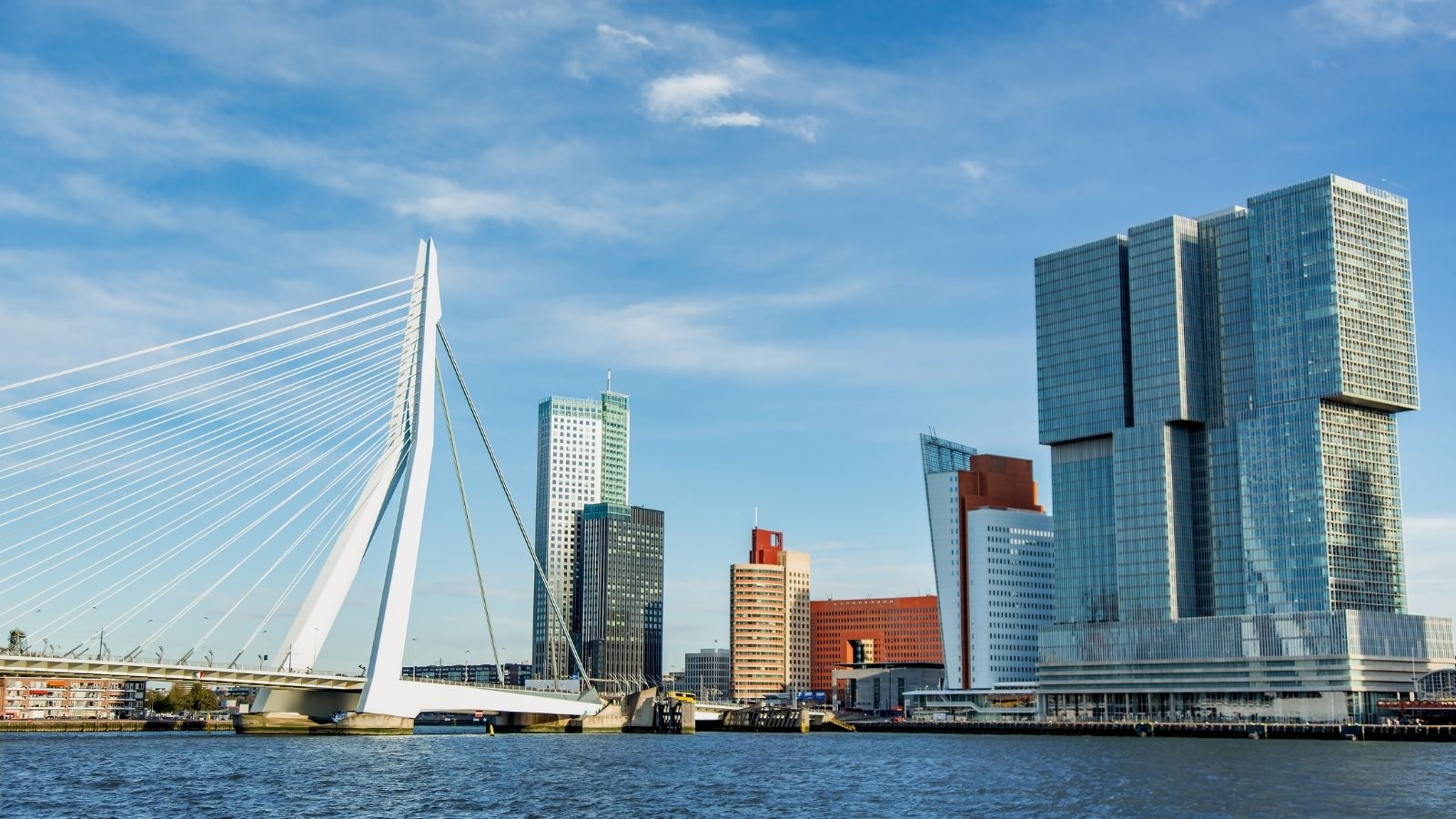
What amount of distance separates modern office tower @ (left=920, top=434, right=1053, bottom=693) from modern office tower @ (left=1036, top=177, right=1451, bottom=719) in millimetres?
12061

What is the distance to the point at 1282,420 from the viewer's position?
128250mm

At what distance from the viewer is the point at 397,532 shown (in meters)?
76.3

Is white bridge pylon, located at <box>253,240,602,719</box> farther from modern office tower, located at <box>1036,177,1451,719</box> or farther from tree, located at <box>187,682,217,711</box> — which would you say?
tree, located at <box>187,682,217,711</box>

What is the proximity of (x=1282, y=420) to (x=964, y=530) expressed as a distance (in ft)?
126

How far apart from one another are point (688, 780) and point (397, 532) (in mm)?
21960

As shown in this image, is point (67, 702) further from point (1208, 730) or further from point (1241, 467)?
point (1241, 467)

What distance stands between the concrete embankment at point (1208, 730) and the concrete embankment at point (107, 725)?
208 ft

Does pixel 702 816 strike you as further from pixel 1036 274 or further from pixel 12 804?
pixel 1036 274

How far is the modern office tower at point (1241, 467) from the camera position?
414ft

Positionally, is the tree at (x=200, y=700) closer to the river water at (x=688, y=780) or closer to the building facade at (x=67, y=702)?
the building facade at (x=67, y=702)

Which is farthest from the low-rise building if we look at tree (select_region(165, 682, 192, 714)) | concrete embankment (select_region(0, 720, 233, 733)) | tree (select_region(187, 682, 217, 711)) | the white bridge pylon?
the white bridge pylon

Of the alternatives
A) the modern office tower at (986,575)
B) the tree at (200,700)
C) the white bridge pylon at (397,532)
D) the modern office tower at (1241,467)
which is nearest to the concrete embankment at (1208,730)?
the modern office tower at (1241,467)

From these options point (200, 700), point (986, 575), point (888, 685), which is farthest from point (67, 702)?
point (986, 575)

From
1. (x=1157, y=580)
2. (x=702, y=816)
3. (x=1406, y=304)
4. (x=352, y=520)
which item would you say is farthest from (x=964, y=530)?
(x=702, y=816)
